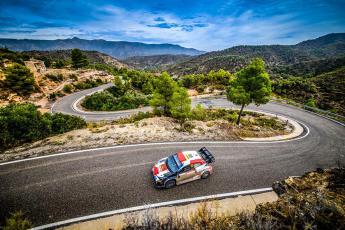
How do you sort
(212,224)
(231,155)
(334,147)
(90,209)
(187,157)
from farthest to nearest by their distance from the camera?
(334,147) → (231,155) → (187,157) → (90,209) → (212,224)

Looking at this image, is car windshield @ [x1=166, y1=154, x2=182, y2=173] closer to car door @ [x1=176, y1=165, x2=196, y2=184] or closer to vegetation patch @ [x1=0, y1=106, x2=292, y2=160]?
car door @ [x1=176, y1=165, x2=196, y2=184]

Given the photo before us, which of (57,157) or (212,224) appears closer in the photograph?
(212,224)

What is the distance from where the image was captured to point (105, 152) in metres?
11.8

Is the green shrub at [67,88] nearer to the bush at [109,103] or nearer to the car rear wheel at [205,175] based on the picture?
the bush at [109,103]

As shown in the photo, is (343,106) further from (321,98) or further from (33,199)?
(33,199)

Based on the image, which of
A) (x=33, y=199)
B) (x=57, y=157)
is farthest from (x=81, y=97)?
(x=33, y=199)

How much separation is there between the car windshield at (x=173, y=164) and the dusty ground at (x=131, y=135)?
4.06 m

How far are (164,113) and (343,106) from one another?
3809 cm

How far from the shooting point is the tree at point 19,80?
114 ft

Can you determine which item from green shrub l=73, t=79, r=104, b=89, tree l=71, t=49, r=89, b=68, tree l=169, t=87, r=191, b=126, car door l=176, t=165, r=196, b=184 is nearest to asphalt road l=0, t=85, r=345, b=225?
car door l=176, t=165, r=196, b=184

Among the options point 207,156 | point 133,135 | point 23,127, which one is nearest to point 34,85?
point 23,127

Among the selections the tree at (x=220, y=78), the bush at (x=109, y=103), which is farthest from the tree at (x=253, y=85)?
the tree at (x=220, y=78)

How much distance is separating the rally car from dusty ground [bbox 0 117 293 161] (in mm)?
4191

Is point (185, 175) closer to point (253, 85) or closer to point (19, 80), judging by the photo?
point (253, 85)
